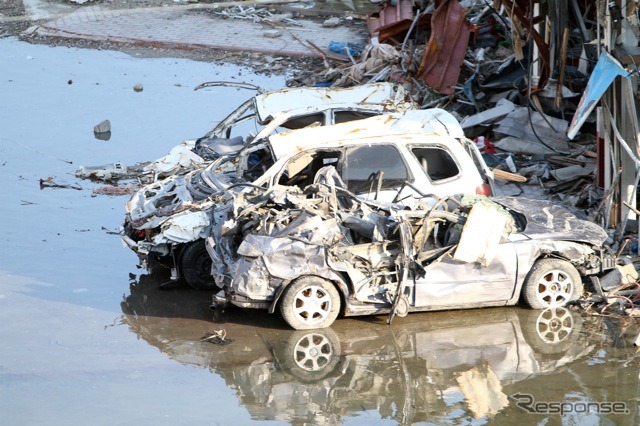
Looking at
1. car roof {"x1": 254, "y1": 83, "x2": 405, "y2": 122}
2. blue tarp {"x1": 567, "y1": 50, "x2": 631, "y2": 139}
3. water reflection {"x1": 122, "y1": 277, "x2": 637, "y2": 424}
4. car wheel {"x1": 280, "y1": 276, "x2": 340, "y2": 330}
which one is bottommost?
water reflection {"x1": 122, "y1": 277, "x2": 637, "y2": 424}

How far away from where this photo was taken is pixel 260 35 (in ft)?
81.8

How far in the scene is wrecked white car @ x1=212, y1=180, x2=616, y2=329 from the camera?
Result: 9.42 metres

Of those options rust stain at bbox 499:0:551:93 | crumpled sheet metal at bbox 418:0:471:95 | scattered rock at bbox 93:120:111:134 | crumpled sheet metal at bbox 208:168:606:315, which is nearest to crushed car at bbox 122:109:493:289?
crumpled sheet metal at bbox 208:168:606:315

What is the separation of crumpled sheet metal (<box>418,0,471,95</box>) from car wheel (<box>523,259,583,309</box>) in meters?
8.12

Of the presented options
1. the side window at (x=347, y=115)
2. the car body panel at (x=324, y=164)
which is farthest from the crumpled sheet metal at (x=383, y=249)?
the side window at (x=347, y=115)

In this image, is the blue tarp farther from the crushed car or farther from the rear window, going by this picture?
the rear window

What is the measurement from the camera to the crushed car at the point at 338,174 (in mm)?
10508

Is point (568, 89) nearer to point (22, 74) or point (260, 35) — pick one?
point (260, 35)

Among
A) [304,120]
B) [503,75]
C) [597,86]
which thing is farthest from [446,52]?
[597,86]

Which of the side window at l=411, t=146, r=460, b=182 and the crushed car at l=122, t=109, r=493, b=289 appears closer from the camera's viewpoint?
the crushed car at l=122, t=109, r=493, b=289

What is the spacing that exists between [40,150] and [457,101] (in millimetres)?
7736

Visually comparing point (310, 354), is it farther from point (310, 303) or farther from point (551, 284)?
point (551, 284)

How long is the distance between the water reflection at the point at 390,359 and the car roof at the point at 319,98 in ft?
13.7

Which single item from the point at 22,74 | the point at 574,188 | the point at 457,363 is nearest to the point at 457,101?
the point at 574,188
